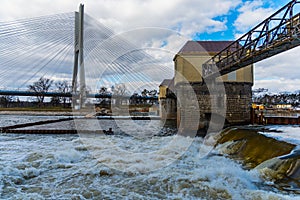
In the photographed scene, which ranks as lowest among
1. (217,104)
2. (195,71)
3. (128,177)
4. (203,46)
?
(128,177)

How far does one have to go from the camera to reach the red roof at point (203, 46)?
19.5 metres

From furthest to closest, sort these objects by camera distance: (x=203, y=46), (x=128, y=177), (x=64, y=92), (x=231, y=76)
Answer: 1. (x=64, y=92)
2. (x=203, y=46)
3. (x=231, y=76)
4. (x=128, y=177)

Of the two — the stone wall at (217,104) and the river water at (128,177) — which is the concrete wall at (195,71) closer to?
the stone wall at (217,104)

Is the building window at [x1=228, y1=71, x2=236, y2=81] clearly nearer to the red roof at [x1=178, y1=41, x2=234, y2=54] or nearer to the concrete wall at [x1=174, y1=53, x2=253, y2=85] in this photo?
the concrete wall at [x1=174, y1=53, x2=253, y2=85]

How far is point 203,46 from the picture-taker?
67.9 ft

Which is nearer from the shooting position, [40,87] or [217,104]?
[217,104]

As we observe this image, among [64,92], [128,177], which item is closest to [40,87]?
[64,92]

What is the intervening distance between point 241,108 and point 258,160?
9.82 meters

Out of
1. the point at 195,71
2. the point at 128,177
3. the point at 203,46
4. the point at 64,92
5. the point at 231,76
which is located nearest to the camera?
the point at 128,177

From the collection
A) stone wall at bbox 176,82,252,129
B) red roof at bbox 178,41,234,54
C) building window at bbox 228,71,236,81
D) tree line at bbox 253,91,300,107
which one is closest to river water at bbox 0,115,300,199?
stone wall at bbox 176,82,252,129

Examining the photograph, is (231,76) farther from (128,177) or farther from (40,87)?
(40,87)

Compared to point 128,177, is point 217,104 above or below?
above

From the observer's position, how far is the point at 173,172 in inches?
258

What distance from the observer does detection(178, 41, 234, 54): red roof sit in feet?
64.0
